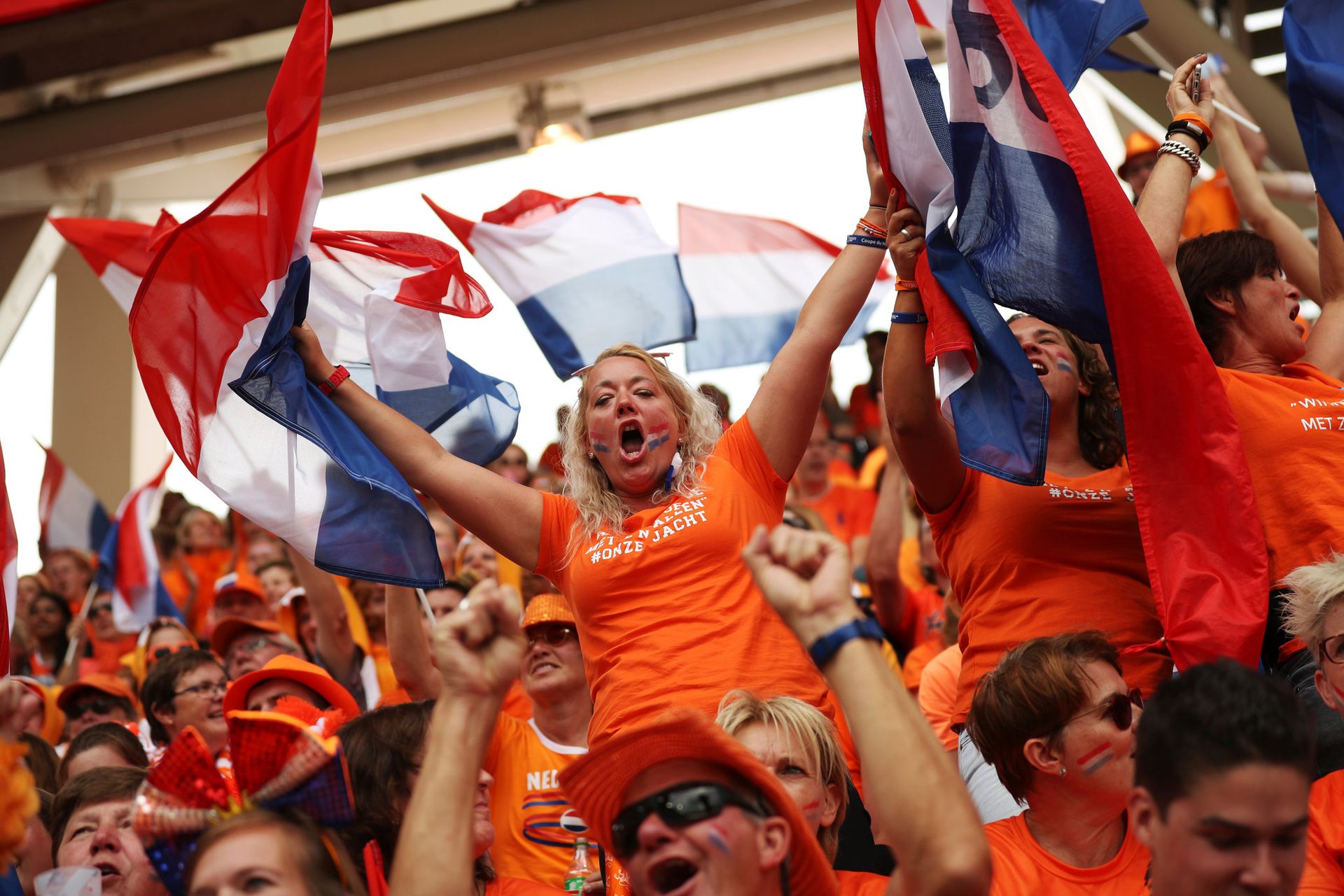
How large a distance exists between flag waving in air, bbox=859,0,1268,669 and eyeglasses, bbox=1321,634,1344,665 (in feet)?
0.43

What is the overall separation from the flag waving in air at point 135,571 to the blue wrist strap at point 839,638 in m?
6.26

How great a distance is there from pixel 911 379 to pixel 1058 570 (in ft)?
1.96

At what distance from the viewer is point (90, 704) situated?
614 centimetres

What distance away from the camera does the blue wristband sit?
3.69m

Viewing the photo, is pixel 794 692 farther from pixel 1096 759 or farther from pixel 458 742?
pixel 458 742

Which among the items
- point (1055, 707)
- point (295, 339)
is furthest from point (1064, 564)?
point (295, 339)

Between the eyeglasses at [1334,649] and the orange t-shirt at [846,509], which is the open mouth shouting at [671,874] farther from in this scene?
the orange t-shirt at [846,509]

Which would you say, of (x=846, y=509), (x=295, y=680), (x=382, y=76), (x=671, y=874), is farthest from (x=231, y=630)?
(x=382, y=76)

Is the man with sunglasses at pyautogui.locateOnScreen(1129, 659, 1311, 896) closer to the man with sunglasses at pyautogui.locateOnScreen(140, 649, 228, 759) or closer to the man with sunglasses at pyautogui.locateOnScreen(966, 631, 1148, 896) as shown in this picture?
the man with sunglasses at pyautogui.locateOnScreen(966, 631, 1148, 896)

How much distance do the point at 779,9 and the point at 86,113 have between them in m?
5.49

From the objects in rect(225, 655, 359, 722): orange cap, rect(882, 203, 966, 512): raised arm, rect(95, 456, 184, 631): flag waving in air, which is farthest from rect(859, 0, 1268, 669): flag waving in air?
rect(95, 456, 184, 631): flag waving in air

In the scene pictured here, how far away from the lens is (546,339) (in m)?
5.97

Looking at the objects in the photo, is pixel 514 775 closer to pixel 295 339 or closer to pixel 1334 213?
pixel 295 339

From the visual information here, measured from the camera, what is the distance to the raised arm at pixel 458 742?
2.23 m
